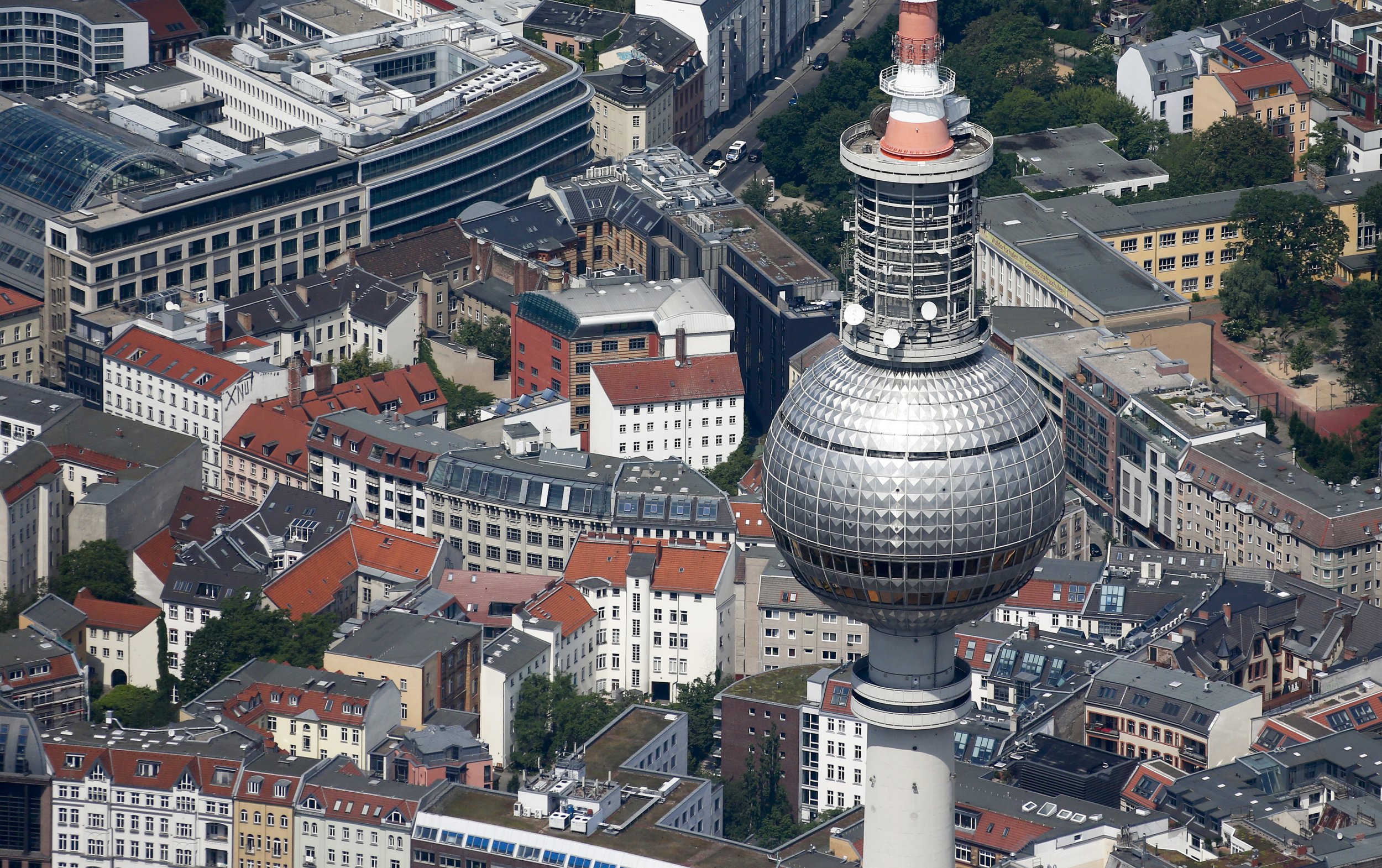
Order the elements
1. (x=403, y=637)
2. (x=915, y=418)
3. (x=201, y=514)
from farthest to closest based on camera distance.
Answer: (x=201, y=514)
(x=403, y=637)
(x=915, y=418)

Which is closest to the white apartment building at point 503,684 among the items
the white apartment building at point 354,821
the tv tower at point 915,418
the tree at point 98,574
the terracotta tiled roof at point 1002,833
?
the white apartment building at point 354,821

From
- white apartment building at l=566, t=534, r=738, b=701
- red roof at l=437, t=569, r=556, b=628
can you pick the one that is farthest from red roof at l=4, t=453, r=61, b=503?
white apartment building at l=566, t=534, r=738, b=701

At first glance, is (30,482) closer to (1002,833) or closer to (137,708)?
(137,708)

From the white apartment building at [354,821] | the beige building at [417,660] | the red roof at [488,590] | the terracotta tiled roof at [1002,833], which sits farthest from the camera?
the red roof at [488,590]

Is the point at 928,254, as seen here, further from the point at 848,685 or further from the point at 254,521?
the point at 254,521

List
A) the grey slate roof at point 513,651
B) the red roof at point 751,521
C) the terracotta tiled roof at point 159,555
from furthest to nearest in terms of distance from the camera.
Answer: the red roof at point 751,521, the terracotta tiled roof at point 159,555, the grey slate roof at point 513,651

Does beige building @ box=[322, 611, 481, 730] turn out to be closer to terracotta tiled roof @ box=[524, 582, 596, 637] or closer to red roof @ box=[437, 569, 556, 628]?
red roof @ box=[437, 569, 556, 628]

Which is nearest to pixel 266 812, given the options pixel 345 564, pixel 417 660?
pixel 417 660

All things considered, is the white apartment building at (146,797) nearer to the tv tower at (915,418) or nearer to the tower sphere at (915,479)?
the tv tower at (915,418)
